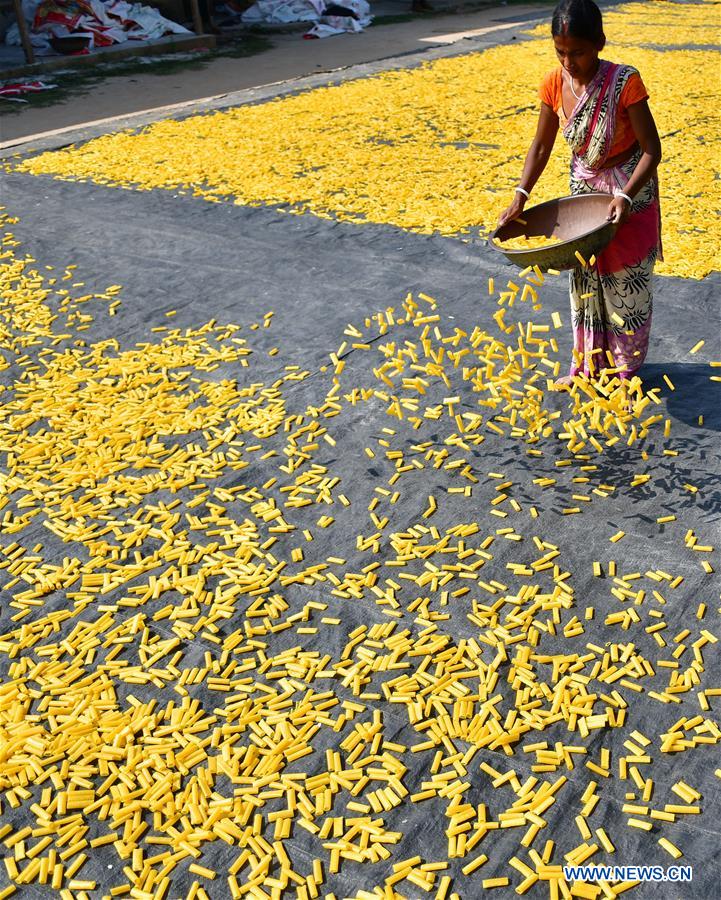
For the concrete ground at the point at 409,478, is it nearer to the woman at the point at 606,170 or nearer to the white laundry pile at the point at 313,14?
the woman at the point at 606,170

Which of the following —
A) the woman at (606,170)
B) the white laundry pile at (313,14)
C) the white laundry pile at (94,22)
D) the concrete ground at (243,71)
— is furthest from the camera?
the white laundry pile at (313,14)

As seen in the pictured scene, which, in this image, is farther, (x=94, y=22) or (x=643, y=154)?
(x=94, y=22)

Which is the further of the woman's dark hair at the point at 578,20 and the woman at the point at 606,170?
the woman at the point at 606,170

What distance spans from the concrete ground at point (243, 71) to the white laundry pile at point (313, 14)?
510 millimetres

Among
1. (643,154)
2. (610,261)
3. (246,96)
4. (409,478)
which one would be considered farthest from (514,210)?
(246,96)

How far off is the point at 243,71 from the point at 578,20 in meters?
12.0

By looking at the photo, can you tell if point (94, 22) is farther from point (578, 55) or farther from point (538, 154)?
point (578, 55)

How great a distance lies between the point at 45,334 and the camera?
5461 mm

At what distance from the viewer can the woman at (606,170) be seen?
364 centimetres

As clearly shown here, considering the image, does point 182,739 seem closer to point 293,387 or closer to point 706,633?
point 706,633

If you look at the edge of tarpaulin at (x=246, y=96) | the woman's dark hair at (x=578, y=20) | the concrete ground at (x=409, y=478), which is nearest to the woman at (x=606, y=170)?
the woman's dark hair at (x=578, y=20)

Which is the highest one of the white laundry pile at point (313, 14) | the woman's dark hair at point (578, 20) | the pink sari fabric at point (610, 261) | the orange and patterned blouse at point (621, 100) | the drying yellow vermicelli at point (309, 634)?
the white laundry pile at point (313, 14)

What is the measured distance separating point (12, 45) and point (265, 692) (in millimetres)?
17163

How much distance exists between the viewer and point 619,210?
3742 millimetres
